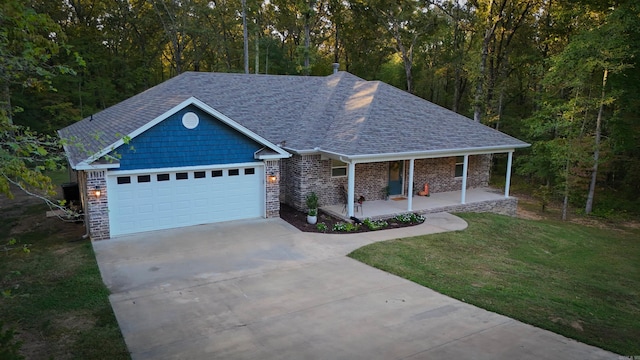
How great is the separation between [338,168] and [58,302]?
10.2 metres

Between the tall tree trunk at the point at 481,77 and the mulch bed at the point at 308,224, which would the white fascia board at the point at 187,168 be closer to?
the mulch bed at the point at 308,224

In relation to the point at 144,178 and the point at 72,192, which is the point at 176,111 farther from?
the point at 72,192

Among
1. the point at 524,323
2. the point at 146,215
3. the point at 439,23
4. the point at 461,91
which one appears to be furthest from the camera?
the point at 461,91

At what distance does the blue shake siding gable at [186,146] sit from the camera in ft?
40.4

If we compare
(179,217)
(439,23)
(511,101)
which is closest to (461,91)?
(511,101)

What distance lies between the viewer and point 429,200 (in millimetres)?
17094

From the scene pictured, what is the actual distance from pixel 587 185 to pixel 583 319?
1575 cm

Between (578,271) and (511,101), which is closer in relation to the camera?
(578,271)

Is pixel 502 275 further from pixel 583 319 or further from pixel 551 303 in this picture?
pixel 583 319

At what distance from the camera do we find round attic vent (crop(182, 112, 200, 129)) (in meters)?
12.7

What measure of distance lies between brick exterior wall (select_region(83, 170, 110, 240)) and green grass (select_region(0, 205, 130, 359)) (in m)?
0.42

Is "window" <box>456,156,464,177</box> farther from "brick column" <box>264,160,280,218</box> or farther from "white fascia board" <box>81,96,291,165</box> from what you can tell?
"white fascia board" <box>81,96,291,165</box>

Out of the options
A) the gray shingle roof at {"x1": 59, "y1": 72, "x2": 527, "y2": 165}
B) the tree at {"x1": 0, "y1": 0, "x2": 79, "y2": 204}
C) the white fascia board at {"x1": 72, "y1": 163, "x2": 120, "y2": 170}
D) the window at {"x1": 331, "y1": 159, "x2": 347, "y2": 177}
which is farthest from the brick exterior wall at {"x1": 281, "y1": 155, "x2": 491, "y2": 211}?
the tree at {"x1": 0, "y1": 0, "x2": 79, "y2": 204}

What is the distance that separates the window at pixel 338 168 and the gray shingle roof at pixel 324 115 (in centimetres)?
103
